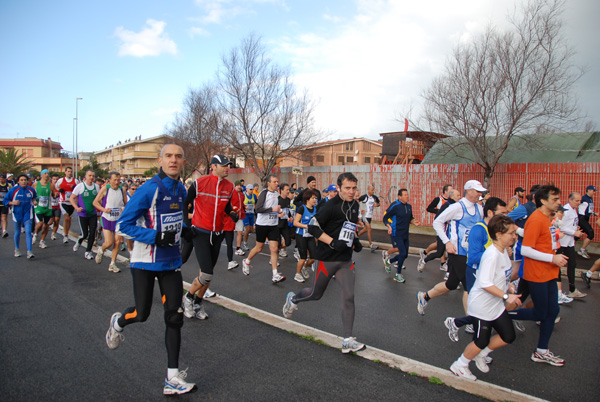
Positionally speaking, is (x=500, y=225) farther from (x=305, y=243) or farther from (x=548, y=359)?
(x=305, y=243)

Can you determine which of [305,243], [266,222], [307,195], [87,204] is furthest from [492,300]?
[87,204]

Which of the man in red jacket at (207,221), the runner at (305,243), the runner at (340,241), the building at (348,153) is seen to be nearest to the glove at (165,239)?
the runner at (340,241)

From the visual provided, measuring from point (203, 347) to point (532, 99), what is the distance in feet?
47.8

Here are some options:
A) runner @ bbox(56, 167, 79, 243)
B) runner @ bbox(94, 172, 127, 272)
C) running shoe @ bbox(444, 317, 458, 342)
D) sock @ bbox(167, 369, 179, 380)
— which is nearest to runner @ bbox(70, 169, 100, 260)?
runner @ bbox(94, 172, 127, 272)

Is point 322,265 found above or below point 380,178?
below

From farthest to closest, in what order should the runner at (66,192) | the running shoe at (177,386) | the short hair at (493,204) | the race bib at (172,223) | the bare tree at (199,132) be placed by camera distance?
the bare tree at (199,132) → the runner at (66,192) → the short hair at (493,204) → the race bib at (172,223) → the running shoe at (177,386)

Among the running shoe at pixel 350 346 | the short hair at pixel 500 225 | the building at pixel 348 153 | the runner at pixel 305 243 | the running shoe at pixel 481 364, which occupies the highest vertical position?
the building at pixel 348 153

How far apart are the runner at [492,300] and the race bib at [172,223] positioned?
3014 mm

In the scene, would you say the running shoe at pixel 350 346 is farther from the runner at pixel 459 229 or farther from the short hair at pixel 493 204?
the short hair at pixel 493 204

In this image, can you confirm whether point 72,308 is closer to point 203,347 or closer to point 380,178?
point 203,347

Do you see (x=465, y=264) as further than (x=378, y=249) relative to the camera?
No

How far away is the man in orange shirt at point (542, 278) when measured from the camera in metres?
4.16

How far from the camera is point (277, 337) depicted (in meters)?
4.54

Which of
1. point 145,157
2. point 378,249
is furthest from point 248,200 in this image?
point 145,157
